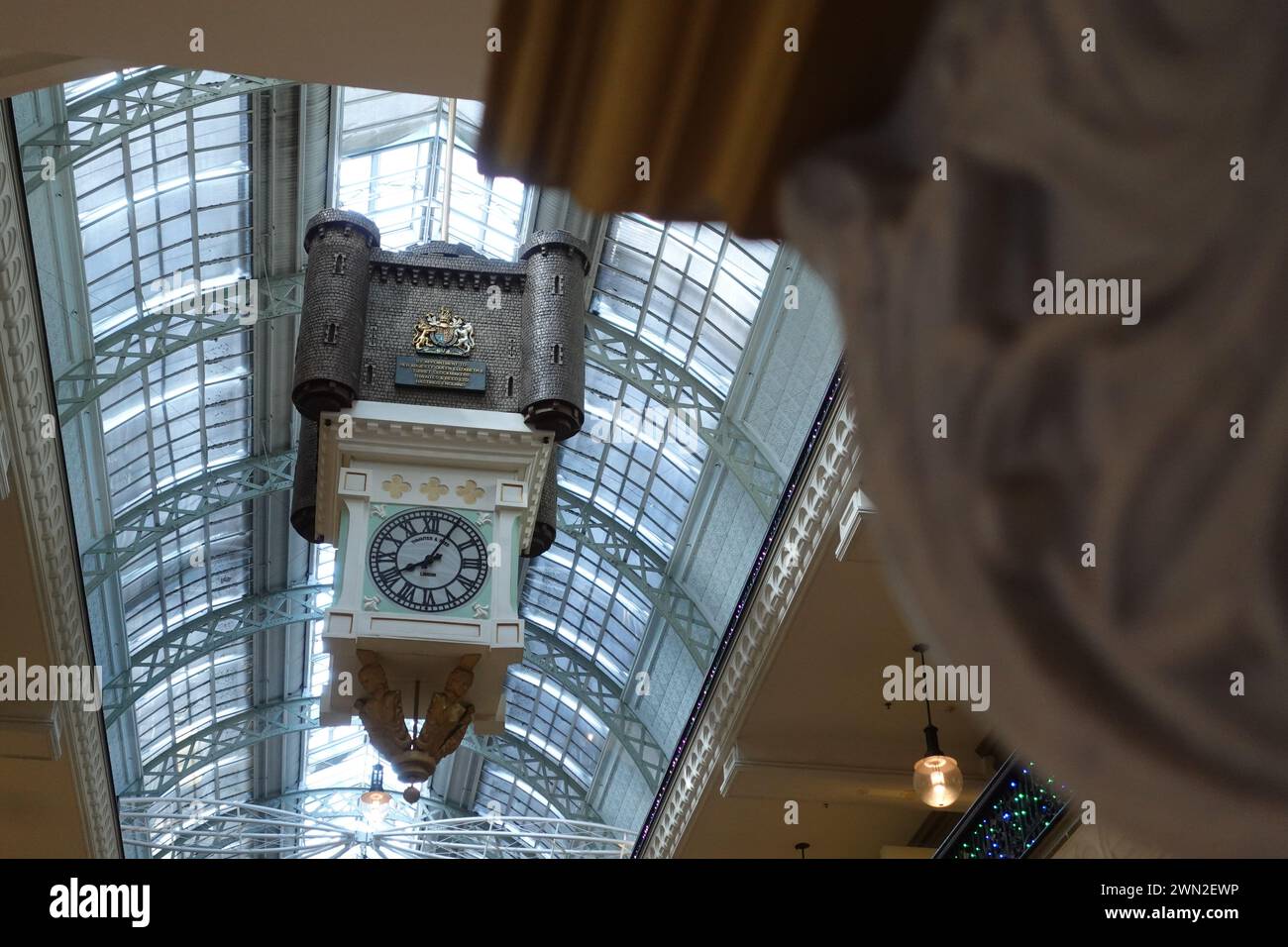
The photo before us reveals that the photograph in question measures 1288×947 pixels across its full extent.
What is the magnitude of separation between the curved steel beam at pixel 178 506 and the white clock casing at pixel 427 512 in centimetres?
1035

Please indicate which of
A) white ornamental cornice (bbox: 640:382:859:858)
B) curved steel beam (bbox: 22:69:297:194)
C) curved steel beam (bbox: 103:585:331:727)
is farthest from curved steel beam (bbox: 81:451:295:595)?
white ornamental cornice (bbox: 640:382:859:858)

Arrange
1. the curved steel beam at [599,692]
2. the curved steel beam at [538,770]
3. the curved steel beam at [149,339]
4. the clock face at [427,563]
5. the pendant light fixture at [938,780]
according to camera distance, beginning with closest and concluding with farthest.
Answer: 1. the clock face at [427,563]
2. the pendant light fixture at [938,780]
3. the curved steel beam at [149,339]
4. the curved steel beam at [599,692]
5. the curved steel beam at [538,770]

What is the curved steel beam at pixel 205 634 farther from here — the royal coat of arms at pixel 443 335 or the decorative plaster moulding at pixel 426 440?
the royal coat of arms at pixel 443 335

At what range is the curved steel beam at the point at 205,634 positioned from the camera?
24.0 metres

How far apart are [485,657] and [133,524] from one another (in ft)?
44.5

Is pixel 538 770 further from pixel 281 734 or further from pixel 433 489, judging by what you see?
pixel 433 489

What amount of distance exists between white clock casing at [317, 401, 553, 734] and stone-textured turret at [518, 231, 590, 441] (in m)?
0.22

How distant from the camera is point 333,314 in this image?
11.5 m

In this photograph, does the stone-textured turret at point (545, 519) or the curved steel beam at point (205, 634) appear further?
the curved steel beam at point (205, 634)

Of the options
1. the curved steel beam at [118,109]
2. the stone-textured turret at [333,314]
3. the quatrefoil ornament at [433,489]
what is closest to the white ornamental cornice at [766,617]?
the quatrefoil ornament at [433,489]

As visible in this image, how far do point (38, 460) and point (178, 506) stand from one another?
37.6 feet

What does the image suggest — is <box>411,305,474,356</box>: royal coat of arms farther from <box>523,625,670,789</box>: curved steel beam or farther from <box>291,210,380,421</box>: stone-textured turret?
<box>523,625,670,789</box>: curved steel beam

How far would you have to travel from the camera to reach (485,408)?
1141 cm

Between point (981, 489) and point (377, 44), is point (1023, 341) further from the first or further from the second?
point (377, 44)
